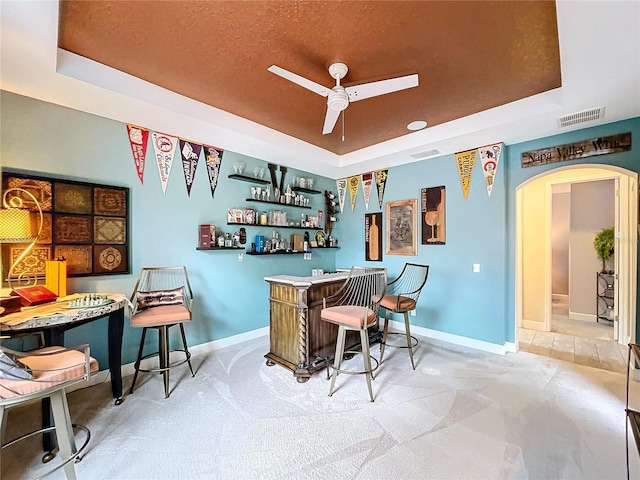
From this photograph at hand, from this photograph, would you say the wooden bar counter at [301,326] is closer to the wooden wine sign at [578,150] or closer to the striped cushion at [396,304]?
the striped cushion at [396,304]

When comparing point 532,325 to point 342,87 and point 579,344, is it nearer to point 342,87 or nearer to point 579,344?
point 579,344

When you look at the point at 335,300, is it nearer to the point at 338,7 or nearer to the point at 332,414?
the point at 332,414

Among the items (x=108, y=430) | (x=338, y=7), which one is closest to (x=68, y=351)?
(x=108, y=430)

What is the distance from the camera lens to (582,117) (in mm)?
2697

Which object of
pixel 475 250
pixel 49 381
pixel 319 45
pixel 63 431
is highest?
pixel 319 45

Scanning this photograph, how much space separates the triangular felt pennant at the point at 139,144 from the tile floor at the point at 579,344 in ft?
16.6

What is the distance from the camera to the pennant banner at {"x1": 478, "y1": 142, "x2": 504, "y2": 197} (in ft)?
11.3

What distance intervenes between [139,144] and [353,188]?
10.8 feet

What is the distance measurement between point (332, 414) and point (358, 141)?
131 inches

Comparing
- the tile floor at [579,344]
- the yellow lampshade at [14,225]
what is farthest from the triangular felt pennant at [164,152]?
the tile floor at [579,344]

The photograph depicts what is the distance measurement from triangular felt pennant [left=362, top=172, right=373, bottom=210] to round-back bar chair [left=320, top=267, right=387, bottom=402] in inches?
85.3

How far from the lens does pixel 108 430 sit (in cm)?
199

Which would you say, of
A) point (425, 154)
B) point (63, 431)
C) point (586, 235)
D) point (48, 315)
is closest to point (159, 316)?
point (48, 315)

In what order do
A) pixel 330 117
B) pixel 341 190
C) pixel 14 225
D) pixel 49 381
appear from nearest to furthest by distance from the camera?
pixel 49 381
pixel 14 225
pixel 330 117
pixel 341 190
